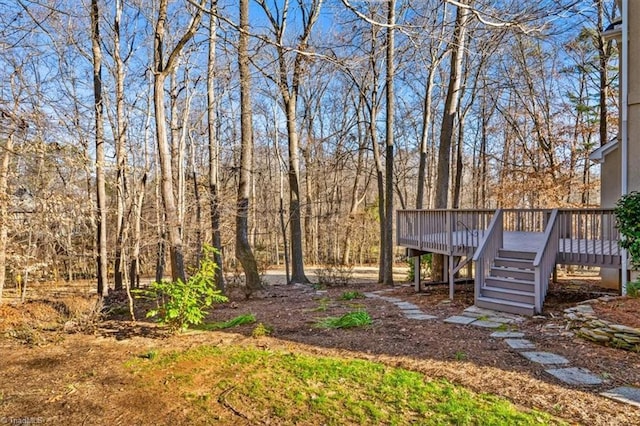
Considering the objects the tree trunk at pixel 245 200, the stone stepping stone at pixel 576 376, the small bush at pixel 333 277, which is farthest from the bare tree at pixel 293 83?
the stone stepping stone at pixel 576 376

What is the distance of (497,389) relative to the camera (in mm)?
3527

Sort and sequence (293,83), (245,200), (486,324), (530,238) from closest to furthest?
(486,324), (530,238), (245,200), (293,83)

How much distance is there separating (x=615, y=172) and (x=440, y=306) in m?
5.68

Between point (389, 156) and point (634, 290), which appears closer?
point (634, 290)

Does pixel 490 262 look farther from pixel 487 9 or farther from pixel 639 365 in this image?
pixel 487 9

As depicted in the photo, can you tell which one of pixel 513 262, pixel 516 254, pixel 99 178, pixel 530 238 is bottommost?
pixel 513 262

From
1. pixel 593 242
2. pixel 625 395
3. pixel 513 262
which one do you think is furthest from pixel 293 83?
pixel 625 395

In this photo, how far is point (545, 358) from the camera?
4.32 meters

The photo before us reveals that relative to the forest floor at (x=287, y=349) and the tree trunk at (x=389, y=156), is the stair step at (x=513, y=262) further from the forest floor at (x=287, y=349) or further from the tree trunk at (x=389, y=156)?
the tree trunk at (x=389, y=156)

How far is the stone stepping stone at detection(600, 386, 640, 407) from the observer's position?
10.8 feet

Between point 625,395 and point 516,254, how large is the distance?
4.24 m

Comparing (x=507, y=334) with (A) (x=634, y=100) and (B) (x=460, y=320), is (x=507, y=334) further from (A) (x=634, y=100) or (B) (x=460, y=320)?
(A) (x=634, y=100)

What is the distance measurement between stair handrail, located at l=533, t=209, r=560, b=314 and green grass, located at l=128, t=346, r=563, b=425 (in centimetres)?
345

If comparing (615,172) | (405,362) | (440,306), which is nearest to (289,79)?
(440,306)
